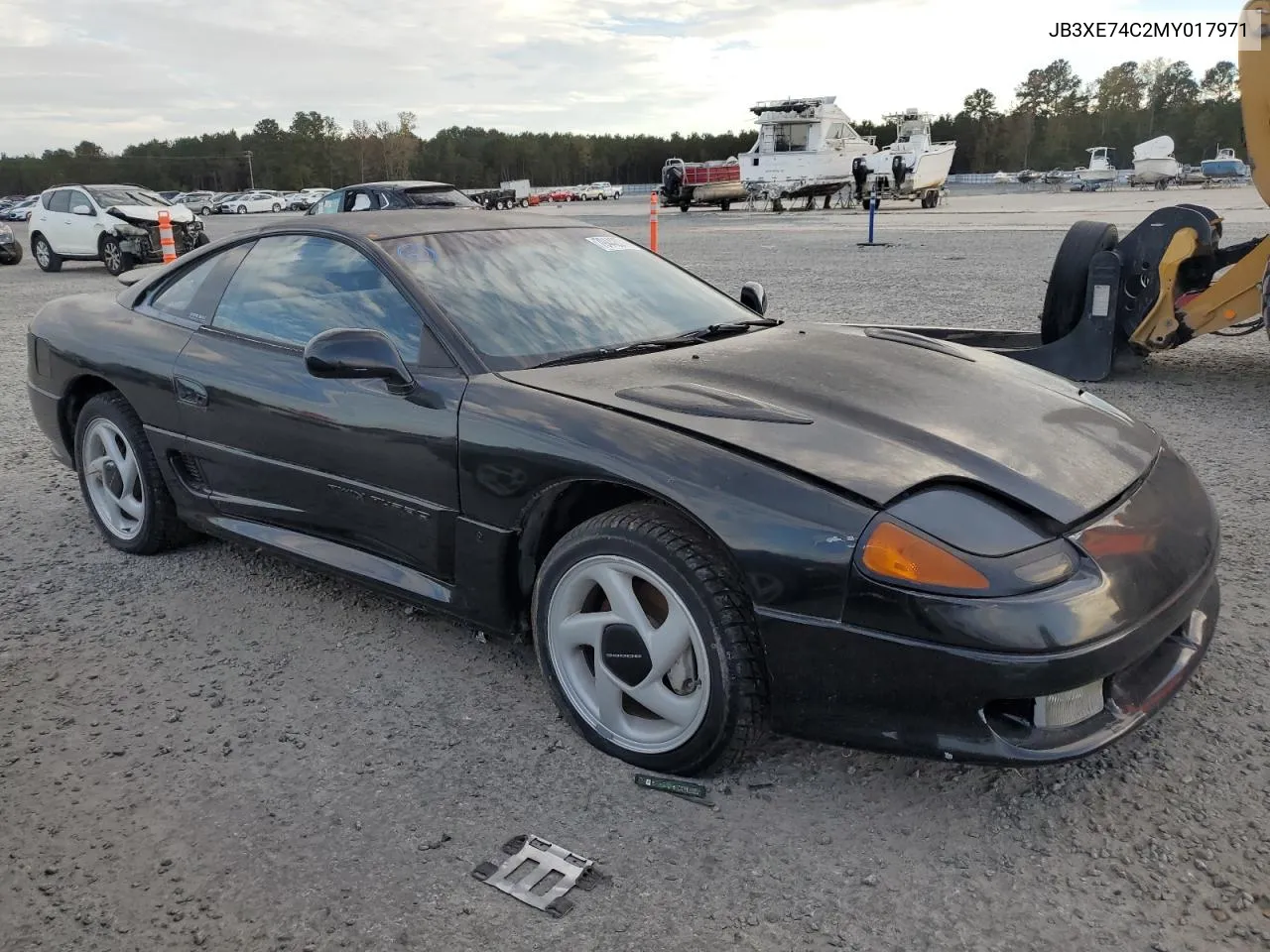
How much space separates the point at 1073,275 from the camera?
6719 millimetres

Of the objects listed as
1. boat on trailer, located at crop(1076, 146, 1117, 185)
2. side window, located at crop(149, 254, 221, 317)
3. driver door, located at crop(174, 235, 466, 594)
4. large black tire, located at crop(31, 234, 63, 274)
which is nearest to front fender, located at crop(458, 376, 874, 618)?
driver door, located at crop(174, 235, 466, 594)

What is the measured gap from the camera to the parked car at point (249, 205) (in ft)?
189

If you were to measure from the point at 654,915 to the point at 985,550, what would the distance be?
102 cm

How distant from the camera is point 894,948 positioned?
191 cm

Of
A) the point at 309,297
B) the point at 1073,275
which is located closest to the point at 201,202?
the point at 1073,275

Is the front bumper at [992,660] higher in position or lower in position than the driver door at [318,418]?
lower

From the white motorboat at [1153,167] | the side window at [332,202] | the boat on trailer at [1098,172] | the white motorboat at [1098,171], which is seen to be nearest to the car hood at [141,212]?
the side window at [332,202]

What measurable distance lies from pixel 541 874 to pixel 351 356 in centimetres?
146

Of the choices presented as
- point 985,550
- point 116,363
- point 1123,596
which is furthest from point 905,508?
point 116,363

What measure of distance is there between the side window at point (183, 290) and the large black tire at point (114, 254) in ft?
50.5

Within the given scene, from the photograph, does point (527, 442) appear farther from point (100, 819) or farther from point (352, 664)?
point (100, 819)

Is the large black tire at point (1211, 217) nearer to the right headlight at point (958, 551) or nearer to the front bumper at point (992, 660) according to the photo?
the front bumper at point (992, 660)

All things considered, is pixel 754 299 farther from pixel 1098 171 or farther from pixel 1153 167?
pixel 1098 171

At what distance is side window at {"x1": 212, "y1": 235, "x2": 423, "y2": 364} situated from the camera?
308 cm
